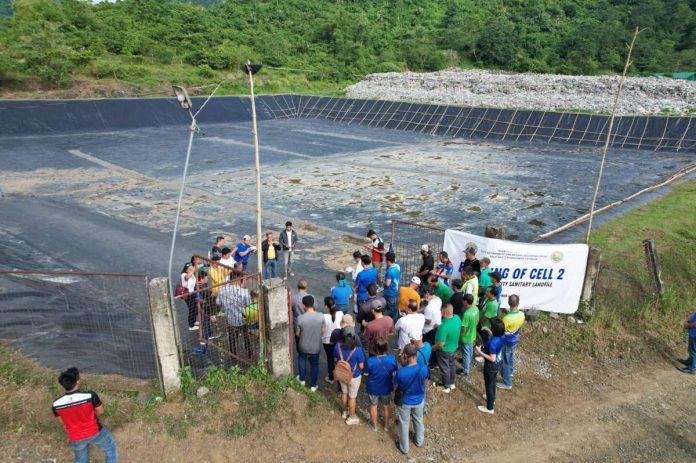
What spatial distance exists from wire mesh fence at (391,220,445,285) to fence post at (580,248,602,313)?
3.22 meters

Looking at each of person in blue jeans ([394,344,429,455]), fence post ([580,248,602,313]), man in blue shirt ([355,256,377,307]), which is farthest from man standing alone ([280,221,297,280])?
fence post ([580,248,602,313])

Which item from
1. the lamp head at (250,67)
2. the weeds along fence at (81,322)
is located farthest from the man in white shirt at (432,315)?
the lamp head at (250,67)

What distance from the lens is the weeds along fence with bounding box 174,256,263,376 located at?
23.1 feet

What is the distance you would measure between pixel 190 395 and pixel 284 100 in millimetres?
36903

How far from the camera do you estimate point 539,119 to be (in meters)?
30.3

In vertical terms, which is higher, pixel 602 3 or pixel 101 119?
pixel 602 3

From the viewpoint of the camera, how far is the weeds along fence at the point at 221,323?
705 cm

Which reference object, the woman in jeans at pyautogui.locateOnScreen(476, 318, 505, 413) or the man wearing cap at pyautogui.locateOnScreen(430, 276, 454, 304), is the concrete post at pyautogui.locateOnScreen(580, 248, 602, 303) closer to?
the man wearing cap at pyautogui.locateOnScreen(430, 276, 454, 304)

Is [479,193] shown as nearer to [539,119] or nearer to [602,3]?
[539,119]

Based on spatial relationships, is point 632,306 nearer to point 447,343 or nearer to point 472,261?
point 472,261

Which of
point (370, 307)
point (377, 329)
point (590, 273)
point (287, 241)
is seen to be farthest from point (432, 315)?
point (287, 241)

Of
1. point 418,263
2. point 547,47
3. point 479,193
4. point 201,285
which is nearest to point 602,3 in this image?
point 547,47

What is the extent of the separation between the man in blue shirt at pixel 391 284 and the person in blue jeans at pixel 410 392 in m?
2.67

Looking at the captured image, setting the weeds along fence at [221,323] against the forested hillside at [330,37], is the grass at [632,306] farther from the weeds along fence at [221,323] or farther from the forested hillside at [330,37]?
the forested hillside at [330,37]
